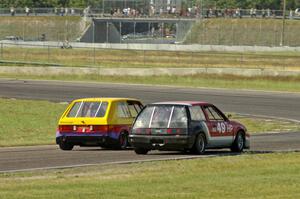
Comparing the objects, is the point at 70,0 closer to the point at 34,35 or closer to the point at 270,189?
the point at 34,35

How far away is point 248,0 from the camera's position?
197m

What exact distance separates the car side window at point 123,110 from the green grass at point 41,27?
349ft

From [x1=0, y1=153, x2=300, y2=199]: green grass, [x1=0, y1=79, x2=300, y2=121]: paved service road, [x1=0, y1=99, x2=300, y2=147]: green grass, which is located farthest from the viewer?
[x1=0, y1=79, x2=300, y2=121]: paved service road

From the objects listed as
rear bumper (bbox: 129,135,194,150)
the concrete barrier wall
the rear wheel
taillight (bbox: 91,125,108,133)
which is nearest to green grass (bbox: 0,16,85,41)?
the concrete barrier wall

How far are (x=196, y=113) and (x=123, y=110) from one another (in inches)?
118

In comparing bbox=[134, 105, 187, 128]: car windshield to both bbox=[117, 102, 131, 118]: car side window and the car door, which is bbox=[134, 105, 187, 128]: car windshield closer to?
the car door

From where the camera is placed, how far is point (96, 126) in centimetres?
2656

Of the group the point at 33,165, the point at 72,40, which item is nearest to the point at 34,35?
the point at 72,40

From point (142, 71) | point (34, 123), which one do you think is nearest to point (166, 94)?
point (142, 71)

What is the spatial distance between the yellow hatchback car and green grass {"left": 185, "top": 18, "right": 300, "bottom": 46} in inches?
3930

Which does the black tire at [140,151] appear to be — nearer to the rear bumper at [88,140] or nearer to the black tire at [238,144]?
the rear bumper at [88,140]

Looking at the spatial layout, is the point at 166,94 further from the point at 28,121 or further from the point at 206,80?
the point at 28,121

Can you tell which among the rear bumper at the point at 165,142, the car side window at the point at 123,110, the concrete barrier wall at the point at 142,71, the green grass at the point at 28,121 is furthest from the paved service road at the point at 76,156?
the concrete barrier wall at the point at 142,71

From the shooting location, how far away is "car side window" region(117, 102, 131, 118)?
89.1 ft
